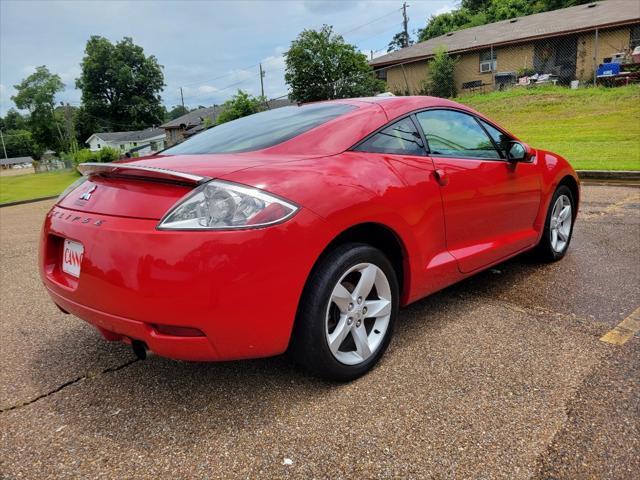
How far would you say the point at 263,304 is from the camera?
1986mm

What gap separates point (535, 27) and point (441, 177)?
93.3 feet

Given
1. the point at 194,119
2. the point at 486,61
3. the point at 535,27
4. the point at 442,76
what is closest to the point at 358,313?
the point at 442,76

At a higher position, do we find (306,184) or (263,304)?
(306,184)

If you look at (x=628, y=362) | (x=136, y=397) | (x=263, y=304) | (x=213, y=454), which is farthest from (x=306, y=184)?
(x=628, y=362)

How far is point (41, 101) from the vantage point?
235 feet

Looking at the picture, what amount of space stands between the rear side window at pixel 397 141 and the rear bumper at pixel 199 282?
27.7 inches

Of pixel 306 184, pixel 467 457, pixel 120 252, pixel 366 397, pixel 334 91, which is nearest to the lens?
pixel 467 457

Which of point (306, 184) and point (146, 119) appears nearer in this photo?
point (306, 184)

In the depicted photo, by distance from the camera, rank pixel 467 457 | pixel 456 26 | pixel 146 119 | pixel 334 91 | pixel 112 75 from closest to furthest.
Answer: pixel 467 457
pixel 334 91
pixel 456 26
pixel 112 75
pixel 146 119

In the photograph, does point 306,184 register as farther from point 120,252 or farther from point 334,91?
point 334,91

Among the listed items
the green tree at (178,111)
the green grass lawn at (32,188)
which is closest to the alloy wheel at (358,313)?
the green grass lawn at (32,188)

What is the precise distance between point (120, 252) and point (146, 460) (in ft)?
2.71

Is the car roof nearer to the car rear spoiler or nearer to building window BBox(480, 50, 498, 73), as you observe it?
the car rear spoiler

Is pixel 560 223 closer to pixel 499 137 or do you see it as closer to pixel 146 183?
pixel 499 137
